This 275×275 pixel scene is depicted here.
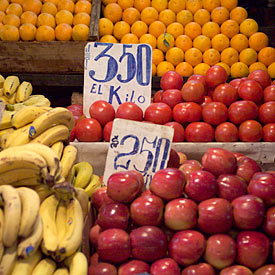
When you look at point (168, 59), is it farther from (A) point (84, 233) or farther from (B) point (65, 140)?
(A) point (84, 233)

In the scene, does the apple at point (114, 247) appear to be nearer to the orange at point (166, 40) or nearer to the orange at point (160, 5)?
the orange at point (166, 40)

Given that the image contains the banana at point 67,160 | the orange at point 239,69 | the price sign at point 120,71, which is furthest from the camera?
the orange at point 239,69

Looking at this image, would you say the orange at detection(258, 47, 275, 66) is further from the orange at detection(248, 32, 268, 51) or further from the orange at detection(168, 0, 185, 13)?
the orange at detection(168, 0, 185, 13)

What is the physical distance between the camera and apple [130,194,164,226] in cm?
114

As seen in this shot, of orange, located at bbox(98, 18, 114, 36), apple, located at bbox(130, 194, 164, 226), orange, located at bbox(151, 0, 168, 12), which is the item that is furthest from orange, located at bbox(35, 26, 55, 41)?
apple, located at bbox(130, 194, 164, 226)

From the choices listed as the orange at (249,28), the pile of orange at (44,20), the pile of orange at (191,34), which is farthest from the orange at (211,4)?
the pile of orange at (44,20)

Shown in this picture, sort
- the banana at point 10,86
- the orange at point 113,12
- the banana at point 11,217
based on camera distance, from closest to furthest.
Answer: the banana at point 11,217
the banana at point 10,86
the orange at point 113,12

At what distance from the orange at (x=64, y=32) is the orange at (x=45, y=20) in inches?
4.4

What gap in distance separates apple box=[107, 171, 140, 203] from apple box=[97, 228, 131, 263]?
0.13m

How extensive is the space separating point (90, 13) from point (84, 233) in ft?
8.45

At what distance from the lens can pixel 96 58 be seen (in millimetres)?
2037

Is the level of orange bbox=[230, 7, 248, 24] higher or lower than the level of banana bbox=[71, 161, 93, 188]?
higher

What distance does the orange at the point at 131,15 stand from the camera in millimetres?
3180

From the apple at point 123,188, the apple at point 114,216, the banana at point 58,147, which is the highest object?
the banana at point 58,147
